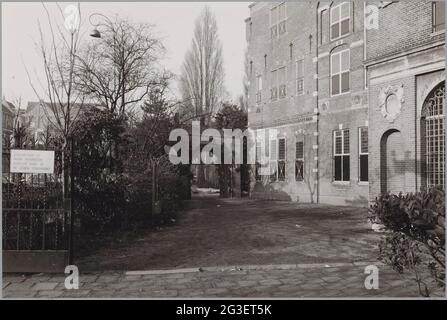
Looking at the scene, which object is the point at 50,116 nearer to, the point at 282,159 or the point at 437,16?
the point at 437,16

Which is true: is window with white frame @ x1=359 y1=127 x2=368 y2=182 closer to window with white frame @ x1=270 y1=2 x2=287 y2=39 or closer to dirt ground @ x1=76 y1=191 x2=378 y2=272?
dirt ground @ x1=76 y1=191 x2=378 y2=272

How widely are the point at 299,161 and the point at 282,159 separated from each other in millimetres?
1598

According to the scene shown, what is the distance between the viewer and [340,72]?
61.7 feet

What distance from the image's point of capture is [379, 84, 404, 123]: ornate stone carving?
11.3 metres

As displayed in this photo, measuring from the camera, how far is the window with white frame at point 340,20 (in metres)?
18.2

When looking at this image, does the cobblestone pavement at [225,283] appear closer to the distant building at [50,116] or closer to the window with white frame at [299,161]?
the distant building at [50,116]

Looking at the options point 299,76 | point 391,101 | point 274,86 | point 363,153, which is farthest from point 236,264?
point 274,86

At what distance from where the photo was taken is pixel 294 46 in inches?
859

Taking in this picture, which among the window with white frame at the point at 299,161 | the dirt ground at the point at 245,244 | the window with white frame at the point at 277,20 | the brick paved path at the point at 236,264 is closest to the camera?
the brick paved path at the point at 236,264

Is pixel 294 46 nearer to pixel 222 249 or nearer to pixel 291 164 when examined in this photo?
pixel 291 164

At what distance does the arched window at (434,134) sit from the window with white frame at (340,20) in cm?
872

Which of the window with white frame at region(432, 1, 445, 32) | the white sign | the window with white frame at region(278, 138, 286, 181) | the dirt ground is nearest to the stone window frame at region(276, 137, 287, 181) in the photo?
the window with white frame at region(278, 138, 286, 181)

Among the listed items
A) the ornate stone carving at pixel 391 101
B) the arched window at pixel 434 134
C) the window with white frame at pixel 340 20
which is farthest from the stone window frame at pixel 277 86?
the arched window at pixel 434 134
